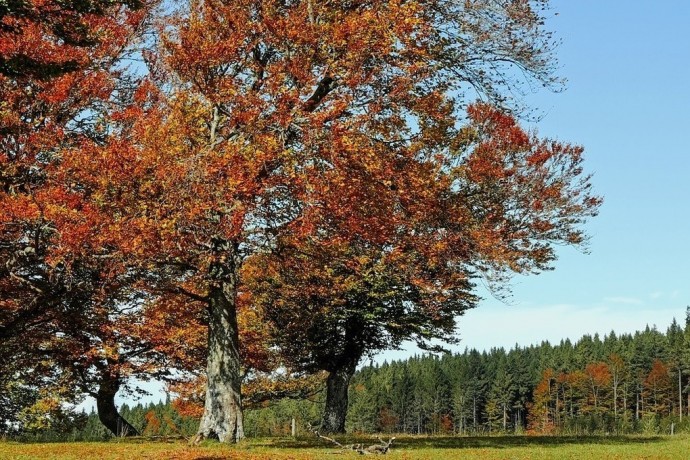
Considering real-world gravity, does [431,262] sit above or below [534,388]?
above

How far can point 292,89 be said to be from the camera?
19625 millimetres

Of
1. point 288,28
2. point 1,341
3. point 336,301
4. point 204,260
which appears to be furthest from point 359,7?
point 1,341

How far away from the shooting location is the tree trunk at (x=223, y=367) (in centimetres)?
2061

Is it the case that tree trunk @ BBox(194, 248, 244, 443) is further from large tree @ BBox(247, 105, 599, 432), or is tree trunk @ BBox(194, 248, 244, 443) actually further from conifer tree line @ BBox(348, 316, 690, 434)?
conifer tree line @ BBox(348, 316, 690, 434)

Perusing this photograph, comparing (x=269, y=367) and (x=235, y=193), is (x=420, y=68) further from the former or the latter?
(x=269, y=367)

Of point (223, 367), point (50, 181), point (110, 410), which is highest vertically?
point (50, 181)

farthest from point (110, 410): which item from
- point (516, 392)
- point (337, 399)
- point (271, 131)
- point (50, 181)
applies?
point (516, 392)

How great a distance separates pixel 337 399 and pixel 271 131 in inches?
709

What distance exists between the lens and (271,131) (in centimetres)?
1973

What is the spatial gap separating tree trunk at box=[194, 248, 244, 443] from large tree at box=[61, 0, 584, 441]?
0.13 feet

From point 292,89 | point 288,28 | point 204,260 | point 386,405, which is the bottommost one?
point 386,405

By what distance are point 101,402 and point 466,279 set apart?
1918cm

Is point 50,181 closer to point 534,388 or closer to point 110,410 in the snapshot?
point 110,410

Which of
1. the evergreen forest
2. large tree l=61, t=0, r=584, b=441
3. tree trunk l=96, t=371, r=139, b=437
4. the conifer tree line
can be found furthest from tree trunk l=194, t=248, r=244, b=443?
the conifer tree line
